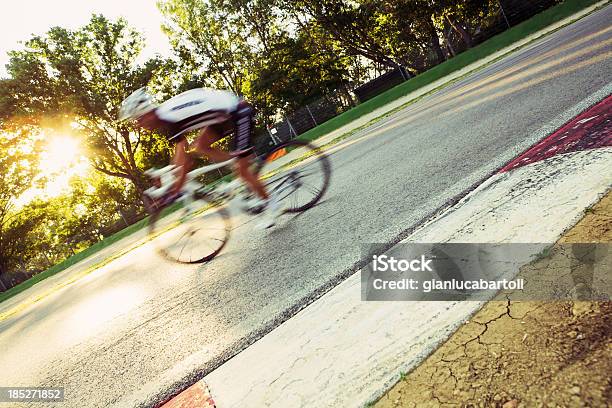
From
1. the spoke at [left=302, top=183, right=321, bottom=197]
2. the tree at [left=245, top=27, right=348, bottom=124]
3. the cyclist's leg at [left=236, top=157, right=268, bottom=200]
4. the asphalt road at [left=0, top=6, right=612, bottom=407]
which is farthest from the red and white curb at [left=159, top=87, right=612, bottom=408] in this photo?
the tree at [left=245, top=27, right=348, bottom=124]

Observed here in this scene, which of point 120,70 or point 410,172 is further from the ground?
point 120,70

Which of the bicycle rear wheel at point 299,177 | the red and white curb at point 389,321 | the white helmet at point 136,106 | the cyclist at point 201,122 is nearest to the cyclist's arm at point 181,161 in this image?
the cyclist at point 201,122

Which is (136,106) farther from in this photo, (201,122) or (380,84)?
(380,84)

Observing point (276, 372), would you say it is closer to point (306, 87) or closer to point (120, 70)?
point (120, 70)

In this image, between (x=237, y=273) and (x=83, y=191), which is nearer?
(x=237, y=273)

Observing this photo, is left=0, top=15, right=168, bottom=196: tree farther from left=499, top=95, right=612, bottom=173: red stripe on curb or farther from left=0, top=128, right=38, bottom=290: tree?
left=499, top=95, right=612, bottom=173: red stripe on curb

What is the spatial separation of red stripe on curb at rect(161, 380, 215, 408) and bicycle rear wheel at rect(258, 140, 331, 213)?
10.2 feet

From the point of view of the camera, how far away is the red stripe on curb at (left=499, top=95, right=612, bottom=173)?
126 inches

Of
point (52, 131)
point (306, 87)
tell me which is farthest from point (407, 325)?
point (306, 87)

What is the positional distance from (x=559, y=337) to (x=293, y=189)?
4.20 metres

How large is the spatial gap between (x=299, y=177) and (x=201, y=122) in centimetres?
165

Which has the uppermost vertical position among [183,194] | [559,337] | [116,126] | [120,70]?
[120,70]

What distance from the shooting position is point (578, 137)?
3451 mm

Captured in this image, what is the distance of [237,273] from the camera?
162 inches
